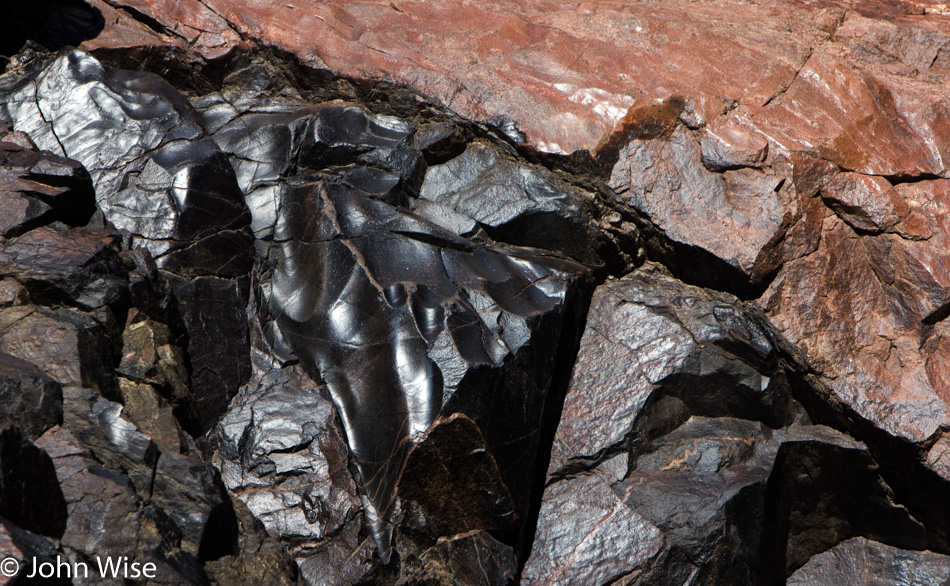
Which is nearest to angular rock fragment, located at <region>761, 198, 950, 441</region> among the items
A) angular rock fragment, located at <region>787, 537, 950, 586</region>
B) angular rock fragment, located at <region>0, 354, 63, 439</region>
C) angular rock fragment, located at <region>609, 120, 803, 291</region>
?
angular rock fragment, located at <region>609, 120, 803, 291</region>

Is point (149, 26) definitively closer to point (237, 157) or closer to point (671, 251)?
point (237, 157)

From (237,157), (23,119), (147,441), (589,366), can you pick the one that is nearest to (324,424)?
(147,441)

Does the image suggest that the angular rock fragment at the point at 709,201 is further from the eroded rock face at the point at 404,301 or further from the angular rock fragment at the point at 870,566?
the angular rock fragment at the point at 870,566

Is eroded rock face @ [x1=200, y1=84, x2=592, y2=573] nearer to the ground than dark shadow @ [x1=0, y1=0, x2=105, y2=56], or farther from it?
nearer to the ground

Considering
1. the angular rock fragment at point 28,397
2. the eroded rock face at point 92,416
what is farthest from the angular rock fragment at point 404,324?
the angular rock fragment at point 28,397

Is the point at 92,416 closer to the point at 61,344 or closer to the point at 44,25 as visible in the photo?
the point at 61,344

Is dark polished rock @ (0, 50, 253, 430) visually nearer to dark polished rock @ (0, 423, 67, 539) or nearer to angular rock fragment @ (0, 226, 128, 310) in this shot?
angular rock fragment @ (0, 226, 128, 310)
